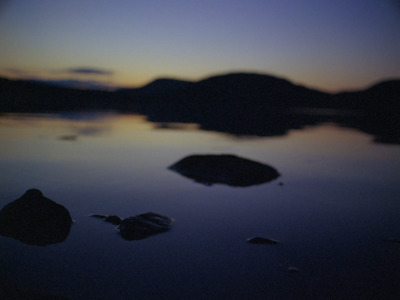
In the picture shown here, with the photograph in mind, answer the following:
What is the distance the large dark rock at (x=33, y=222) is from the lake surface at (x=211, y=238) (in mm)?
232

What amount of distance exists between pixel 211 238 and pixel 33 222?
12.5 ft

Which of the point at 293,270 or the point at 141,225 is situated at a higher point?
the point at 141,225

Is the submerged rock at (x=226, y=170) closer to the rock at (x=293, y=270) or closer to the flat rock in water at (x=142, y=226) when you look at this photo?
the flat rock in water at (x=142, y=226)

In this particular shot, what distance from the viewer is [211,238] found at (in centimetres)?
688

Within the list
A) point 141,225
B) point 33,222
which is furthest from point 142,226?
point 33,222

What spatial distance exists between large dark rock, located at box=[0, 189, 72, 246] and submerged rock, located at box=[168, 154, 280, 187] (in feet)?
19.8

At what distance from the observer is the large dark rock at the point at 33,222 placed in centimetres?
628

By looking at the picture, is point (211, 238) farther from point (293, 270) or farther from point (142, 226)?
point (293, 270)

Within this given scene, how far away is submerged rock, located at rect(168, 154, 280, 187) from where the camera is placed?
1190 cm

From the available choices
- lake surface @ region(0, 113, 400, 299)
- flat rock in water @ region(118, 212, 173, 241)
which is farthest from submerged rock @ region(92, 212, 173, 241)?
lake surface @ region(0, 113, 400, 299)

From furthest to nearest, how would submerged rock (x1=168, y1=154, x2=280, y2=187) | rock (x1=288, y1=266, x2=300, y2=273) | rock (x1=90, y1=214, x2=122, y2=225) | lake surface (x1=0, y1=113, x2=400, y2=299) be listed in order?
submerged rock (x1=168, y1=154, x2=280, y2=187) → rock (x1=90, y1=214, x2=122, y2=225) → rock (x1=288, y1=266, x2=300, y2=273) → lake surface (x1=0, y1=113, x2=400, y2=299)

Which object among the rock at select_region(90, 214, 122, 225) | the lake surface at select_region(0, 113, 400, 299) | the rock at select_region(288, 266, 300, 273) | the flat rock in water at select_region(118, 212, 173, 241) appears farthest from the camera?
the rock at select_region(90, 214, 122, 225)

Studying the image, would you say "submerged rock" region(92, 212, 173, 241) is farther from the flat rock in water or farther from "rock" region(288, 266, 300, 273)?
"rock" region(288, 266, 300, 273)

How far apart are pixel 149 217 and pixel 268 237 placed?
2.84m
